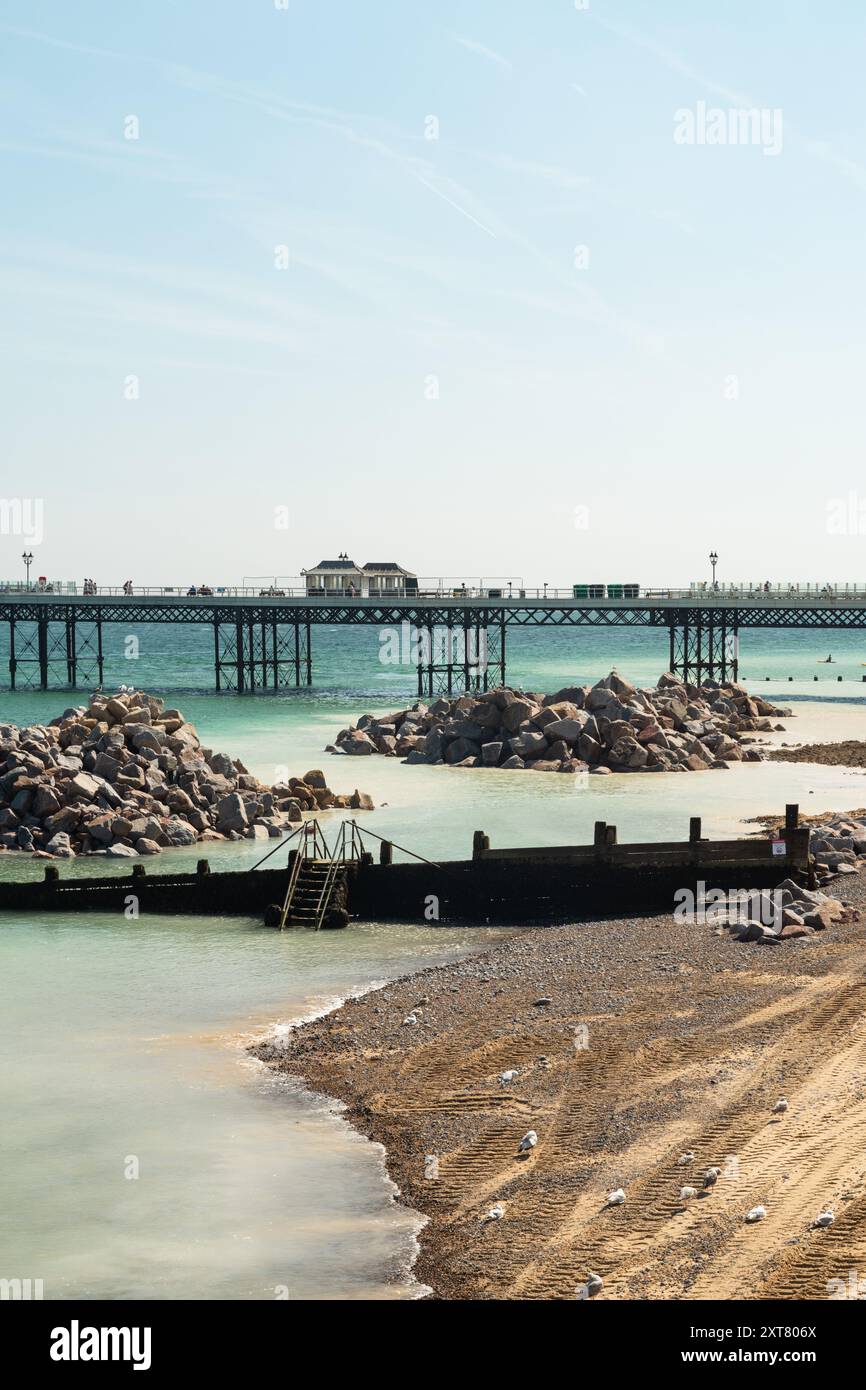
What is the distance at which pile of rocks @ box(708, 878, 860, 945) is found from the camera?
23.1 metres

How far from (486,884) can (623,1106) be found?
12921mm

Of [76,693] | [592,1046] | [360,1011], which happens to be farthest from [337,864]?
[76,693]

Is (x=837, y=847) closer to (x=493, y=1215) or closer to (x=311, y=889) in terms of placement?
(x=311, y=889)

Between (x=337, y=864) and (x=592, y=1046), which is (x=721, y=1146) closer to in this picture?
(x=592, y=1046)

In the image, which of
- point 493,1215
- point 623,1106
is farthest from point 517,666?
point 493,1215

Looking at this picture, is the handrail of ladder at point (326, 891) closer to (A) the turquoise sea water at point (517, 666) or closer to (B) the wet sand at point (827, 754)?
Result: (B) the wet sand at point (827, 754)

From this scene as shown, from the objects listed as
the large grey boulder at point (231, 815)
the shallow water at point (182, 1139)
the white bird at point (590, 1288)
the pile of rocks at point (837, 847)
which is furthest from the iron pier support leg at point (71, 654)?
the white bird at point (590, 1288)

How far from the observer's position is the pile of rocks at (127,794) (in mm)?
36906

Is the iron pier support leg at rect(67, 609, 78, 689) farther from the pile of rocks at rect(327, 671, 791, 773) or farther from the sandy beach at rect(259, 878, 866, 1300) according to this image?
the sandy beach at rect(259, 878, 866, 1300)

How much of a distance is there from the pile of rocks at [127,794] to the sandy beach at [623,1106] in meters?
15.3

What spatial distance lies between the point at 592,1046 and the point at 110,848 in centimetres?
2076

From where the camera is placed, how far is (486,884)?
1125 inches

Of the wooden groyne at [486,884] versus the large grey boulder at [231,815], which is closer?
the wooden groyne at [486,884]

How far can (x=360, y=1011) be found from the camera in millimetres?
21359
